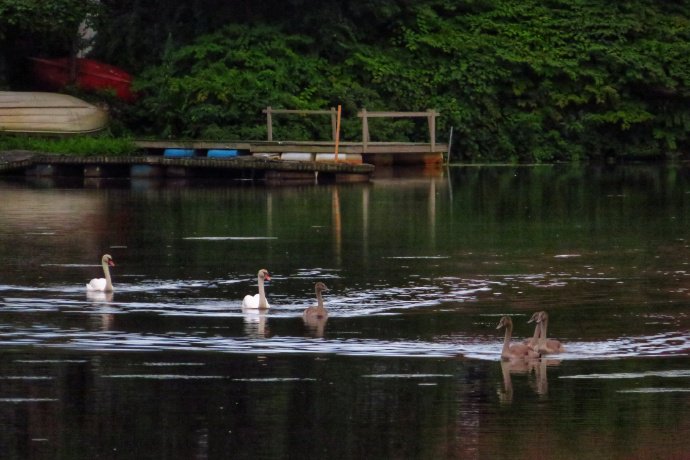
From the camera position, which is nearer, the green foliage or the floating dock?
the floating dock

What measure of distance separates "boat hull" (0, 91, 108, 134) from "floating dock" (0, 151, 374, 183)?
2.02 metres

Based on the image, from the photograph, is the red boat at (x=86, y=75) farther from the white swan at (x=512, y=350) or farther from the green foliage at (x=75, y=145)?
the white swan at (x=512, y=350)

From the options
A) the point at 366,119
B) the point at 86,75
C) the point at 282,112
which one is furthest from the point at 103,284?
the point at 86,75

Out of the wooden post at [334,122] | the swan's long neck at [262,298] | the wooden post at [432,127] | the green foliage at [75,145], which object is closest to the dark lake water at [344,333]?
the swan's long neck at [262,298]

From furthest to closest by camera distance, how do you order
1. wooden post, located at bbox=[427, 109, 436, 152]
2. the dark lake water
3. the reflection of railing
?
wooden post, located at bbox=[427, 109, 436, 152], the reflection of railing, the dark lake water

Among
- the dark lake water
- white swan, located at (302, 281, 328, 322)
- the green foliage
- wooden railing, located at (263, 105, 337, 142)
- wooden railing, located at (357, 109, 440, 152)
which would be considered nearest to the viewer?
the dark lake water

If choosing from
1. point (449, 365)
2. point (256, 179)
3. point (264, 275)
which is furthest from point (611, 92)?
point (449, 365)

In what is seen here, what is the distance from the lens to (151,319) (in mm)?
20141

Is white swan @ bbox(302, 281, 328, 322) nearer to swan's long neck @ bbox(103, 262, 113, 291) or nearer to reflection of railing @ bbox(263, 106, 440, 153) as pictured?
swan's long neck @ bbox(103, 262, 113, 291)

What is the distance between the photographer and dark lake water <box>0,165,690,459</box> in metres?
14.0

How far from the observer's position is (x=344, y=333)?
19.1 meters

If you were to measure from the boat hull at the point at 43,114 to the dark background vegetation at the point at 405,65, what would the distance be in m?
1.58

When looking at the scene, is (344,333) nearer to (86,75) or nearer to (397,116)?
(397,116)

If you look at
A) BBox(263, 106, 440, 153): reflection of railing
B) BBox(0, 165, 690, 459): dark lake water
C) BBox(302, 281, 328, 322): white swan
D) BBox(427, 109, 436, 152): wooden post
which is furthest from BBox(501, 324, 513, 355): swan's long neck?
BBox(427, 109, 436, 152): wooden post
